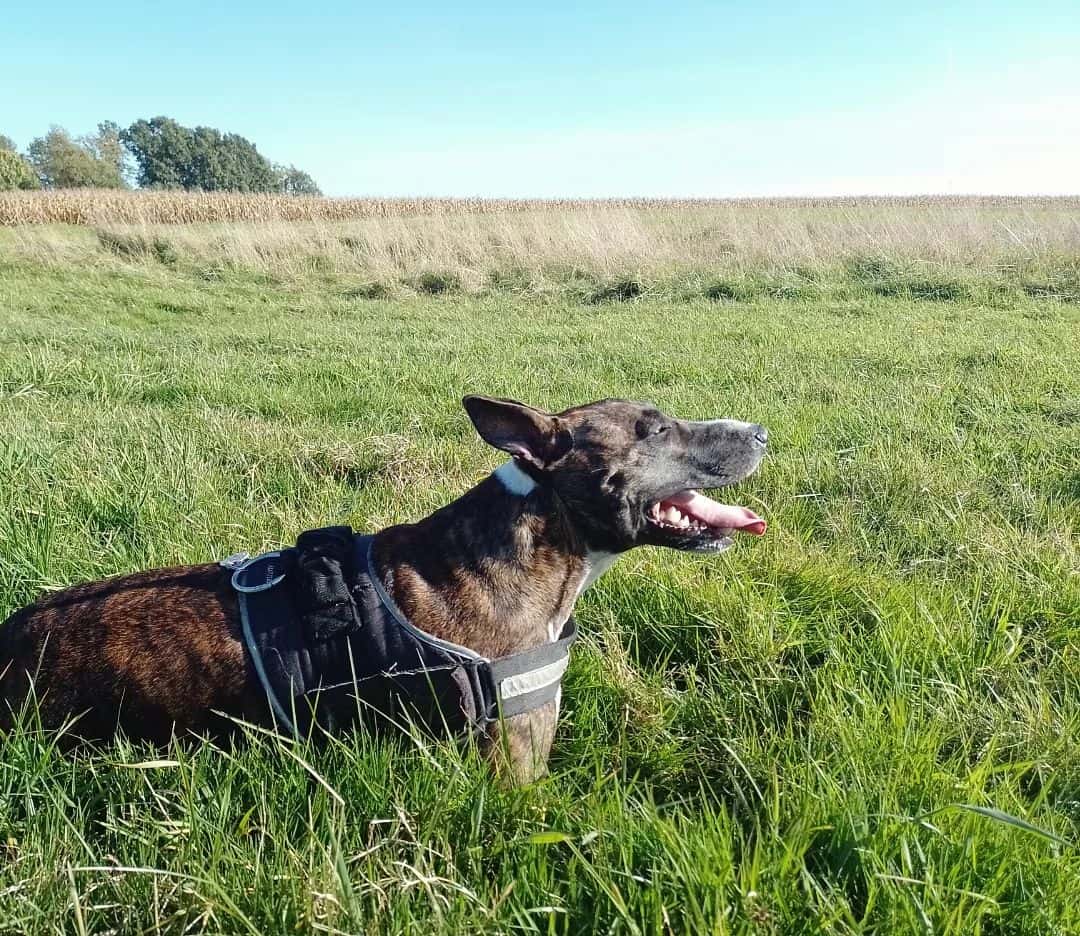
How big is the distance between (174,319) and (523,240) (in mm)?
8291

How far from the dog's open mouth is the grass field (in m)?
0.37

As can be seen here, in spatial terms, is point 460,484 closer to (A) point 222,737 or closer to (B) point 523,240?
(A) point 222,737

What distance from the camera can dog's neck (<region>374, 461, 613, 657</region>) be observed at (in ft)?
8.26

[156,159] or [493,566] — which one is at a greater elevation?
[156,159]

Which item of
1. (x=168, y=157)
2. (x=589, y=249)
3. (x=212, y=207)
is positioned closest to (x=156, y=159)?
(x=168, y=157)

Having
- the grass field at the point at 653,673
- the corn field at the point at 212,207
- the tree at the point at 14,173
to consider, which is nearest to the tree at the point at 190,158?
the tree at the point at 14,173

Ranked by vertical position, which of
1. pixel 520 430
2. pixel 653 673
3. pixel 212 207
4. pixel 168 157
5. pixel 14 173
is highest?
pixel 168 157

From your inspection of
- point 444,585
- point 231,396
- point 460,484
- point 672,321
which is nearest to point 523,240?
point 672,321

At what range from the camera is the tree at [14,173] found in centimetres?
5994

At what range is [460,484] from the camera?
4.79 metres

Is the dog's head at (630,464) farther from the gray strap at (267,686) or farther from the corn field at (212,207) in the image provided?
the corn field at (212,207)

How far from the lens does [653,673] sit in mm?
3008

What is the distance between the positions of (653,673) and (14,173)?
74.0 m

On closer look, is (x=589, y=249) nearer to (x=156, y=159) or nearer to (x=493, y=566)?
(x=493, y=566)
